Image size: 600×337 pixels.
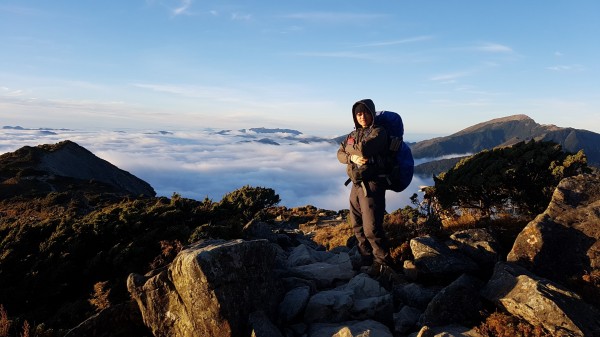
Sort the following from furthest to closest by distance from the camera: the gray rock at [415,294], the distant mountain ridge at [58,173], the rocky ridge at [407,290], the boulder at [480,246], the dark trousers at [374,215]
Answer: the distant mountain ridge at [58,173] → the dark trousers at [374,215] → the boulder at [480,246] → the gray rock at [415,294] → the rocky ridge at [407,290]

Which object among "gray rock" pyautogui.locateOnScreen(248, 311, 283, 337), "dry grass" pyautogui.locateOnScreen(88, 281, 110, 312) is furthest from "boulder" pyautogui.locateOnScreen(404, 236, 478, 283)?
"dry grass" pyautogui.locateOnScreen(88, 281, 110, 312)

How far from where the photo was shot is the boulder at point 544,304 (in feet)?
14.3

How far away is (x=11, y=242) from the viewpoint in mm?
8398

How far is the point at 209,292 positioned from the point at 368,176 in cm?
318

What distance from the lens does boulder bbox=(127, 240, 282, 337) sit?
16.4ft

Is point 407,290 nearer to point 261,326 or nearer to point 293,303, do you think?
point 293,303

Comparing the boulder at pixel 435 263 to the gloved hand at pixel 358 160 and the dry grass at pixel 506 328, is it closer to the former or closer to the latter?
the dry grass at pixel 506 328

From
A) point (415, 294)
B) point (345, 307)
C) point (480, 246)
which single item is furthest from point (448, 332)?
point (480, 246)

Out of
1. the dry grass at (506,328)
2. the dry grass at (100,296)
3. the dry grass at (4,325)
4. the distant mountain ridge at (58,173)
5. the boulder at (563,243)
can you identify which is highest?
the boulder at (563,243)

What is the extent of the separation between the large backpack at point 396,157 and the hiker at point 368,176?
14 centimetres

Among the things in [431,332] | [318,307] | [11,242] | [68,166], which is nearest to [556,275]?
[431,332]

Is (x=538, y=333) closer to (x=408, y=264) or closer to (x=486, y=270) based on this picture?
(x=486, y=270)

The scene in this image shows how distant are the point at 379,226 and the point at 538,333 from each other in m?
2.87

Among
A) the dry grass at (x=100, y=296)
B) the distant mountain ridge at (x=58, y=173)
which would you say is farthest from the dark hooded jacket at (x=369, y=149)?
the distant mountain ridge at (x=58, y=173)
